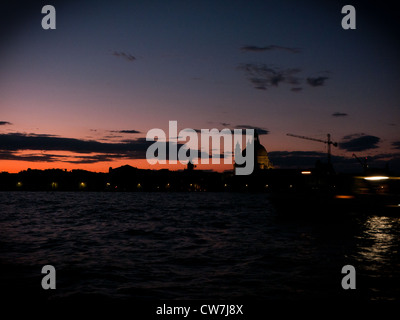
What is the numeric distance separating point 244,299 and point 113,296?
415 centimetres

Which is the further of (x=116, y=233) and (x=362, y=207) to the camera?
(x=362, y=207)

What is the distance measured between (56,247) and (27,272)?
819cm

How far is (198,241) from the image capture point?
89.5 ft
